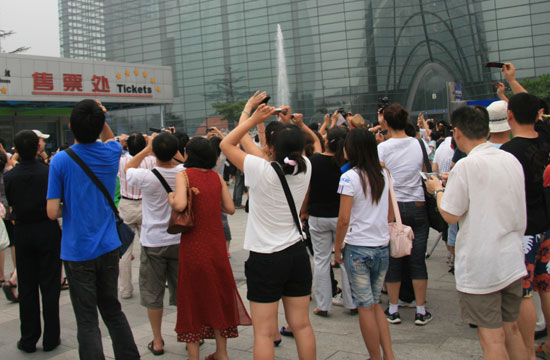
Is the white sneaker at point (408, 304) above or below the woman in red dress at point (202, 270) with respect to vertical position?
below

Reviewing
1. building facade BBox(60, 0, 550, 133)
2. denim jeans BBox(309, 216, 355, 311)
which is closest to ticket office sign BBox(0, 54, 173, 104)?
denim jeans BBox(309, 216, 355, 311)

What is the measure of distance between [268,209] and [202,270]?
90 centimetres

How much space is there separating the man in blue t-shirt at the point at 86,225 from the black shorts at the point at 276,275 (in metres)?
1.12

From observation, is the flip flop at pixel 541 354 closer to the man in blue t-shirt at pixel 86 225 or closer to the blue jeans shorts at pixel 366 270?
the blue jeans shorts at pixel 366 270

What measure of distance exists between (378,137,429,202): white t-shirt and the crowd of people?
11 millimetres

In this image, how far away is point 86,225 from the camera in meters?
3.34

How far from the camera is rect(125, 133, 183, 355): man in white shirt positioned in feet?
13.5

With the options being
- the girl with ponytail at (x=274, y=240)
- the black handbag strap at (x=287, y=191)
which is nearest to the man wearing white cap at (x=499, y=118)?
the girl with ponytail at (x=274, y=240)

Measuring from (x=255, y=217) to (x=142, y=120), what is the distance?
59.0 m

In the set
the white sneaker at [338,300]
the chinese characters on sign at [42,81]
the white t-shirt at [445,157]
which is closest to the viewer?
the white sneaker at [338,300]

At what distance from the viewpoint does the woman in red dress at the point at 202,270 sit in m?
3.60

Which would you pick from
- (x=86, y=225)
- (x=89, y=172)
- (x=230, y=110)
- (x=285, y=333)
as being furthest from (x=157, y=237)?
(x=230, y=110)

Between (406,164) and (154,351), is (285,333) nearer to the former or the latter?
(154,351)

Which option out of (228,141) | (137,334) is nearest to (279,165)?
(228,141)
